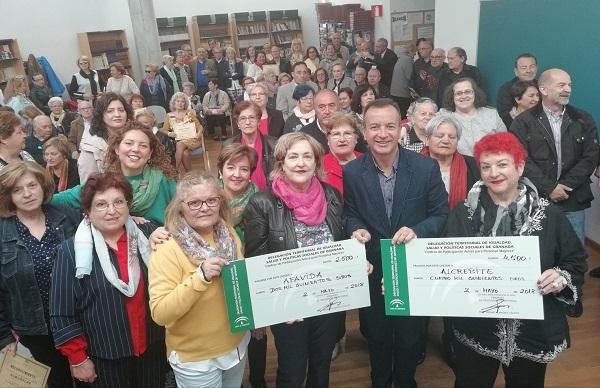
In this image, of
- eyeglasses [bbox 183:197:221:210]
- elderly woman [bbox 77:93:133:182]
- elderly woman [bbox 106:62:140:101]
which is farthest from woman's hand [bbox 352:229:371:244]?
elderly woman [bbox 106:62:140:101]

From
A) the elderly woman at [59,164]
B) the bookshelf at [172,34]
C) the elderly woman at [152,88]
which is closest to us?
the elderly woman at [59,164]

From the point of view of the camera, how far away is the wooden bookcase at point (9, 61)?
10.3 m

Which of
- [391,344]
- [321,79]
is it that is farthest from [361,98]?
[391,344]

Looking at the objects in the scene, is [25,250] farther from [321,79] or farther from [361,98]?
[321,79]

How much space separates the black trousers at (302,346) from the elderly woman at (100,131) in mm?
2037

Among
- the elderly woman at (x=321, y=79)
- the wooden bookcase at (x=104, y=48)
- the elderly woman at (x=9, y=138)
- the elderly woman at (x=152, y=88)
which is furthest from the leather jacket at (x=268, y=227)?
the wooden bookcase at (x=104, y=48)

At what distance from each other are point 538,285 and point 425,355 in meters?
1.57

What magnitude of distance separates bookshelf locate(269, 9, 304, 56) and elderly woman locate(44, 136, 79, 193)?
11203 mm

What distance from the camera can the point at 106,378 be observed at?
226 centimetres

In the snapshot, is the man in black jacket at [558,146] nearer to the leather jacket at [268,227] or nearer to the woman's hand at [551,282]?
the woman's hand at [551,282]

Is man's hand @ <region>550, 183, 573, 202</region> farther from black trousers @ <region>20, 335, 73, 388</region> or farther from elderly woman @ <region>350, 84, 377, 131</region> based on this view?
black trousers @ <region>20, 335, 73, 388</region>

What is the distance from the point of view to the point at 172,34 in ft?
44.4

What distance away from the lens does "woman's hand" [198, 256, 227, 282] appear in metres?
1.88

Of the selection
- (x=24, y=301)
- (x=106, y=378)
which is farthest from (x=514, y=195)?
(x=24, y=301)
